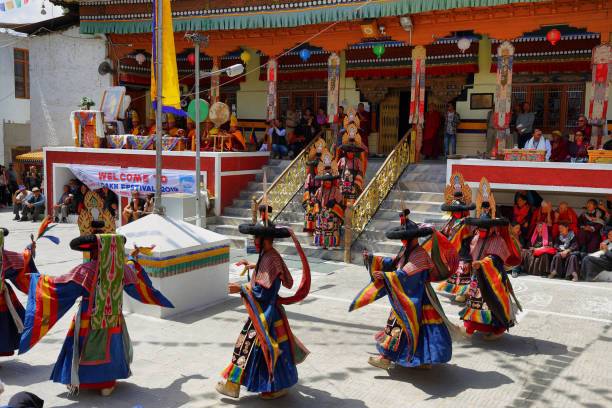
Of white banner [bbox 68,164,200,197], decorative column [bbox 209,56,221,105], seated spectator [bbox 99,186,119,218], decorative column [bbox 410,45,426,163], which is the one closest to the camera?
decorative column [bbox 410,45,426,163]

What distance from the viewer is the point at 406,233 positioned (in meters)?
5.55

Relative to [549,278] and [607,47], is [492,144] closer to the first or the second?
[607,47]

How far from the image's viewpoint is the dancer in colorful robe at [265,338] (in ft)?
16.2

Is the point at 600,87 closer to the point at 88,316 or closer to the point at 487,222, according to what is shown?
the point at 487,222

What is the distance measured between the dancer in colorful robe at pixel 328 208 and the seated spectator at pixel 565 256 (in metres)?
4.26

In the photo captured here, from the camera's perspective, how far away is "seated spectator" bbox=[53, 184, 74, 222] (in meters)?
16.8

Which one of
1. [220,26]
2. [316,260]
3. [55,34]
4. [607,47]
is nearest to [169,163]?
[220,26]

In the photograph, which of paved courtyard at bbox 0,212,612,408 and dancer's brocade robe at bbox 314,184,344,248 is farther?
dancer's brocade robe at bbox 314,184,344,248

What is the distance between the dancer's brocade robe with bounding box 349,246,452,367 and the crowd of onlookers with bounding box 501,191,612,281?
5692mm

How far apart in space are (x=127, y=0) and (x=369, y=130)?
8.64 meters

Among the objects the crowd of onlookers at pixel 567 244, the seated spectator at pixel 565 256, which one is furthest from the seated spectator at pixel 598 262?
the seated spectator at pixel 565 256

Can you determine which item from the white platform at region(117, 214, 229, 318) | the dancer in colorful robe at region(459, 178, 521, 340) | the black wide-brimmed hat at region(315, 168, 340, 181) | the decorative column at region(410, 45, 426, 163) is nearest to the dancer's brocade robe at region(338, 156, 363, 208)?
the black wide-brimmed hat at region(315, 168, 340, 181)

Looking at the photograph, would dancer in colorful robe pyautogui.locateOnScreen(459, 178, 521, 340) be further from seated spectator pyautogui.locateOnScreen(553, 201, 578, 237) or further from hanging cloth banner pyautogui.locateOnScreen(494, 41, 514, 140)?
hanging cloth banner pyautogui.locateOnScreen(494, 41, 514, 140)

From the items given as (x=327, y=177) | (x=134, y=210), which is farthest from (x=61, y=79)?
(x=327, y=177)
